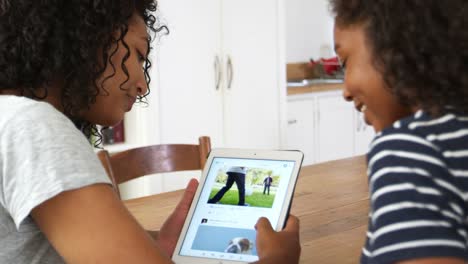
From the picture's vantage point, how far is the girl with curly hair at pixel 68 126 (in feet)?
2.72

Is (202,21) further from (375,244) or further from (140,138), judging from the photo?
(375,244)

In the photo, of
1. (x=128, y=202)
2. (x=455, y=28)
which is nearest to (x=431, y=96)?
(x=455, y=28)

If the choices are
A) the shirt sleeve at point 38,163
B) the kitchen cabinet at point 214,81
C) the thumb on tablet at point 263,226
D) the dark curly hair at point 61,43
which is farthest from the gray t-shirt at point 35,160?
the kitchen cabinet at point 214,81

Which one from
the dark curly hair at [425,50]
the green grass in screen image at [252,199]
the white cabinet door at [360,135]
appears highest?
the dark curly hair at [425,50]

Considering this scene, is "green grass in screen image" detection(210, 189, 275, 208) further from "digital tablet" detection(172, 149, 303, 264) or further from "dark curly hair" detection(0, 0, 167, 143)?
"dark curly hair" detection(0, 0, 167, 143)

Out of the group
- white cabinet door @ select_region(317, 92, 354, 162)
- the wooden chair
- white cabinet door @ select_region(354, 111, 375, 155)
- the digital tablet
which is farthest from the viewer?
white cabinet door @ select_region(354, 111, 375, 155)

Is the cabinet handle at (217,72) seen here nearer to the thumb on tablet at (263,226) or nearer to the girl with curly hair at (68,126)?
the girl with curly hair at (68,126)

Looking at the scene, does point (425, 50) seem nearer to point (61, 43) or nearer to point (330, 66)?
point (61, 43)

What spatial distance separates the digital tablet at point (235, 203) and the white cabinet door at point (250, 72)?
2.50 meters

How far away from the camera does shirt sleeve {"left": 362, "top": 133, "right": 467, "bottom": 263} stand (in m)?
0.64

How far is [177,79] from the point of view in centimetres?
355

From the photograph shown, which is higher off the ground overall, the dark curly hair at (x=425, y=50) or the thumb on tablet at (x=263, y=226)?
the dark curly hair at (x=425, y=50)

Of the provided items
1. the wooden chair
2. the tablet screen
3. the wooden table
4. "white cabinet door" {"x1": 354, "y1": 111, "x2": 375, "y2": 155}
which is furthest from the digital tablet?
"white cabinet door" {"x1": 354, "y1": 111, "x2": 375, "y2": 155}

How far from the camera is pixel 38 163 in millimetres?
823
